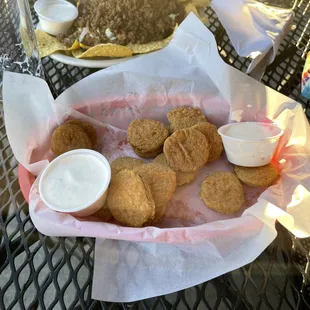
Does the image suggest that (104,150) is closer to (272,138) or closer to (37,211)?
(37,211)

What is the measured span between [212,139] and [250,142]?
0.40 ft

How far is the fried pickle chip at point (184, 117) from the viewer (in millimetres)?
1153

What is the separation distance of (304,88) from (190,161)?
41 centimetres

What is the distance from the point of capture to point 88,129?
115 centimetres

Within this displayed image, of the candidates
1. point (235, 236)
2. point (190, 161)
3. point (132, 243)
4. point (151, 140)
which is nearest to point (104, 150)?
point (151, 140)

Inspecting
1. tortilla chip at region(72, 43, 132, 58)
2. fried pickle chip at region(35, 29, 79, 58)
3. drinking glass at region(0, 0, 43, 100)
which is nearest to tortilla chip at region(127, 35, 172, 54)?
tortilla chip at region(72, 43, 132, 58)

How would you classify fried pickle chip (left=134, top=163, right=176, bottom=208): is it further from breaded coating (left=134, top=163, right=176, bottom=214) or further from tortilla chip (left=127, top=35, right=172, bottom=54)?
tortilla chip (left=127, top=35, right=172, bottom=54)

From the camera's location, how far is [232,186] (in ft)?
3.35

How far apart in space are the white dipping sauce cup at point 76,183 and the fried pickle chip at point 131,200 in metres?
0.02

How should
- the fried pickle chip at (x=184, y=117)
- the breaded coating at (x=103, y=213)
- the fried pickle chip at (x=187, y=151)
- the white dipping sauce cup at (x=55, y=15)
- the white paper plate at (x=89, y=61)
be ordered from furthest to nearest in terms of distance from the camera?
the white dipping sauce cup at (x=55, y=15) < the white paper plate at (x=89, y=61) < the fried pickle chip at (x=184, y=117) < the fried pickle chip at (x=187, y=151) < the breaded coating at (x=103, y=213)

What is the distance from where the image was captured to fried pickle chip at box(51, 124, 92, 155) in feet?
3.52

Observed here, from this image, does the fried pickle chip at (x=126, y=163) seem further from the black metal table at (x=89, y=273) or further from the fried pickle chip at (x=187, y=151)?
the black metal table at (x=89, y=273)

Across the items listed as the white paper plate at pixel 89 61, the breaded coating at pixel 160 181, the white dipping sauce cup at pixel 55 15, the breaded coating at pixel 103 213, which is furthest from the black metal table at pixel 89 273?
the white dipping sauce cup at pixel 55 15

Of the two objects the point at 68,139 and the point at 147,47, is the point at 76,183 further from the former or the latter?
the point at 147,47
